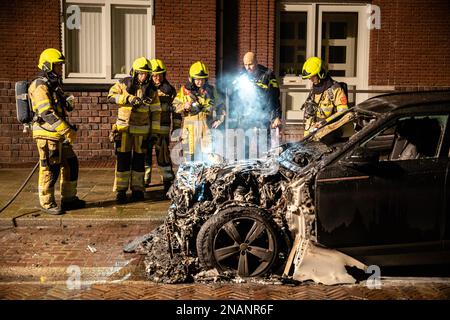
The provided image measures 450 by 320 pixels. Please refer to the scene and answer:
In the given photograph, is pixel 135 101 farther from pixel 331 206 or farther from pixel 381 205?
pixel 381 205

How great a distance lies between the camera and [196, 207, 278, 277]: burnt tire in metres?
5.61

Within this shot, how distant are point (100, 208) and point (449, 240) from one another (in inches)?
195

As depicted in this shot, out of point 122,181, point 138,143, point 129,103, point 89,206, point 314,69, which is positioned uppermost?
point 314,69

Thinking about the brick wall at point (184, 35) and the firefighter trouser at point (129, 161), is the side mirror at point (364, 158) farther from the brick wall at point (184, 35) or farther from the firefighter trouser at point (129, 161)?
the brick wall at point (184, 35)

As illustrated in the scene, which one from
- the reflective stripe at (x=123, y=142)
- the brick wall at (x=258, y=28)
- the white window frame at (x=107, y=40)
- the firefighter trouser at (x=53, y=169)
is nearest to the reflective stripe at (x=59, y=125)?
the firefighter trouser at (x=53, y=169)

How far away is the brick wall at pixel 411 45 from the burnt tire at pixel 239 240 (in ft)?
25.6

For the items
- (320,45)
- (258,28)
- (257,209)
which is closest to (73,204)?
(257,209)

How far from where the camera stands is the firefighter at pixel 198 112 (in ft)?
30.1

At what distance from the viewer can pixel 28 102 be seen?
26.3ft

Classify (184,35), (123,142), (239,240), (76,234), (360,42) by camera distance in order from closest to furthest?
(239,240) → (76,234) → (123,142) → (184,35) → (360,42)

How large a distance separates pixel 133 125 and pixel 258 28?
460cm

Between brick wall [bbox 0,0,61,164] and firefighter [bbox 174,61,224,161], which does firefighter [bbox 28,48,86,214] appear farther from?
brick wall [bbox 0,0,61,164]

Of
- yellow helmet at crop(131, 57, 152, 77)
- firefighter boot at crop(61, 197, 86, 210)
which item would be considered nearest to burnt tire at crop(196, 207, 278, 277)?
firefighter boot at crop(61, 197, 86, 210)

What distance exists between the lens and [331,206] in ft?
17.5
